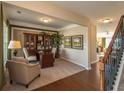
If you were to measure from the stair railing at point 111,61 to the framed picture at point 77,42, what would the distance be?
336 centimetres

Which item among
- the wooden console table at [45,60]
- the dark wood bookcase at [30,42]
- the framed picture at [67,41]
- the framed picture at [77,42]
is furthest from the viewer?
the framed picture at [67,41]

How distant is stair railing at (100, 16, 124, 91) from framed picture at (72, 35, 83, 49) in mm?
3361

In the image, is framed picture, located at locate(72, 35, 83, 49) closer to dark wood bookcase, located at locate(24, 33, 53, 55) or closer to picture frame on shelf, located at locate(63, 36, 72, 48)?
picture frame on shelf, located at locate(63, 36, 72, 48)

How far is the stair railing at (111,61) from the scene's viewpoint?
6.69ft

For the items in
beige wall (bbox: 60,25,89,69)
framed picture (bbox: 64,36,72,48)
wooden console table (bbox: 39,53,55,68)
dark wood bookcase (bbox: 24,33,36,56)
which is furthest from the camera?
framed picture (bbox: 64,36,72,48)

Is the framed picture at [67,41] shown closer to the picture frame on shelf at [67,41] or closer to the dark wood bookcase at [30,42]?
the picture frame on shelf at [67,41]

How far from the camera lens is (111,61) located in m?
2.29

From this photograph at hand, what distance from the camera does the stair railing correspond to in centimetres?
204

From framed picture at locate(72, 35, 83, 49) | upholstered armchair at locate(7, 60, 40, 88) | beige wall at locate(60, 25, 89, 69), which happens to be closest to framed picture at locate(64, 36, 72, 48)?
beige wall at locate(60, 25, 89, 69)

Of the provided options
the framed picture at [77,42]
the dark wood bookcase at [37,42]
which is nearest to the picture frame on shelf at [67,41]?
the framed picture at [77,42]

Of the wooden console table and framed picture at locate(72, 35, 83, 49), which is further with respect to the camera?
framed picture at locate(72, 35, 83, 49)

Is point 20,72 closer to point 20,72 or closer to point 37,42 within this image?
point 20,72

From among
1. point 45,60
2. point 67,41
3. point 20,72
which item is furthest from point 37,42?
point 20,72

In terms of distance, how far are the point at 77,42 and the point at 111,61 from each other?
4.19m
